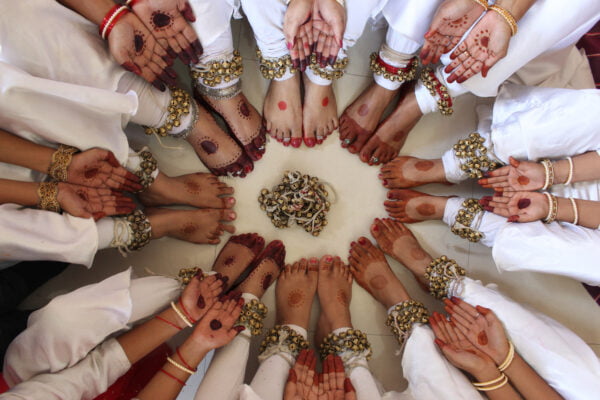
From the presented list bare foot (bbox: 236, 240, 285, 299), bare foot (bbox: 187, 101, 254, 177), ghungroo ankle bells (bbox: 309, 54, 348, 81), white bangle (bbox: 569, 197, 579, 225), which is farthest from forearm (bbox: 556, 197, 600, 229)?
bare foot (bbox: 187, 101, 254, 177)

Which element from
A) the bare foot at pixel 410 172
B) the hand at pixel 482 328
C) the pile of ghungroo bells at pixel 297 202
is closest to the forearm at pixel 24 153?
the pile of ghungroo bells at pixel 297 202

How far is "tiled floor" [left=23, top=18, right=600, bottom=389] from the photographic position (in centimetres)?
133

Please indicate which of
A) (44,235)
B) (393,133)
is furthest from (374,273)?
(44,235)

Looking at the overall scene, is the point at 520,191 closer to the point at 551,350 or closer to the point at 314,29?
the point at 551,350

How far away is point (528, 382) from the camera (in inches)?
39.5

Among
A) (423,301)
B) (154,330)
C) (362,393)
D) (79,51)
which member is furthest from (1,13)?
(423,301)

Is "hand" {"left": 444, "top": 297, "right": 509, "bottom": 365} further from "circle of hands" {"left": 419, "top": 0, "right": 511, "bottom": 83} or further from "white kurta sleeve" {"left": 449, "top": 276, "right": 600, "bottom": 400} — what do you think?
"circle of hands" {"left": 419, "top": 0, "right": 511, "bottom": 83}

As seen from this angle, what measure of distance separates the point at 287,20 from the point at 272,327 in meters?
0.91

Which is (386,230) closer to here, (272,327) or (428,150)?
(428,150)

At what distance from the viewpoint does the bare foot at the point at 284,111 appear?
128 centimetres

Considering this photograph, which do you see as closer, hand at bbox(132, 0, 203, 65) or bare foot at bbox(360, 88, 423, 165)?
hand at bbox(132, 0, 203, 65)

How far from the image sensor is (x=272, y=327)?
4.32 feet

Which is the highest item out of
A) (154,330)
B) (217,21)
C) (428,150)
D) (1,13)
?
(428,150)

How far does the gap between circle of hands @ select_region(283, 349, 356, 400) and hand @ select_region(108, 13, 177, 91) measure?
2.73 ft
